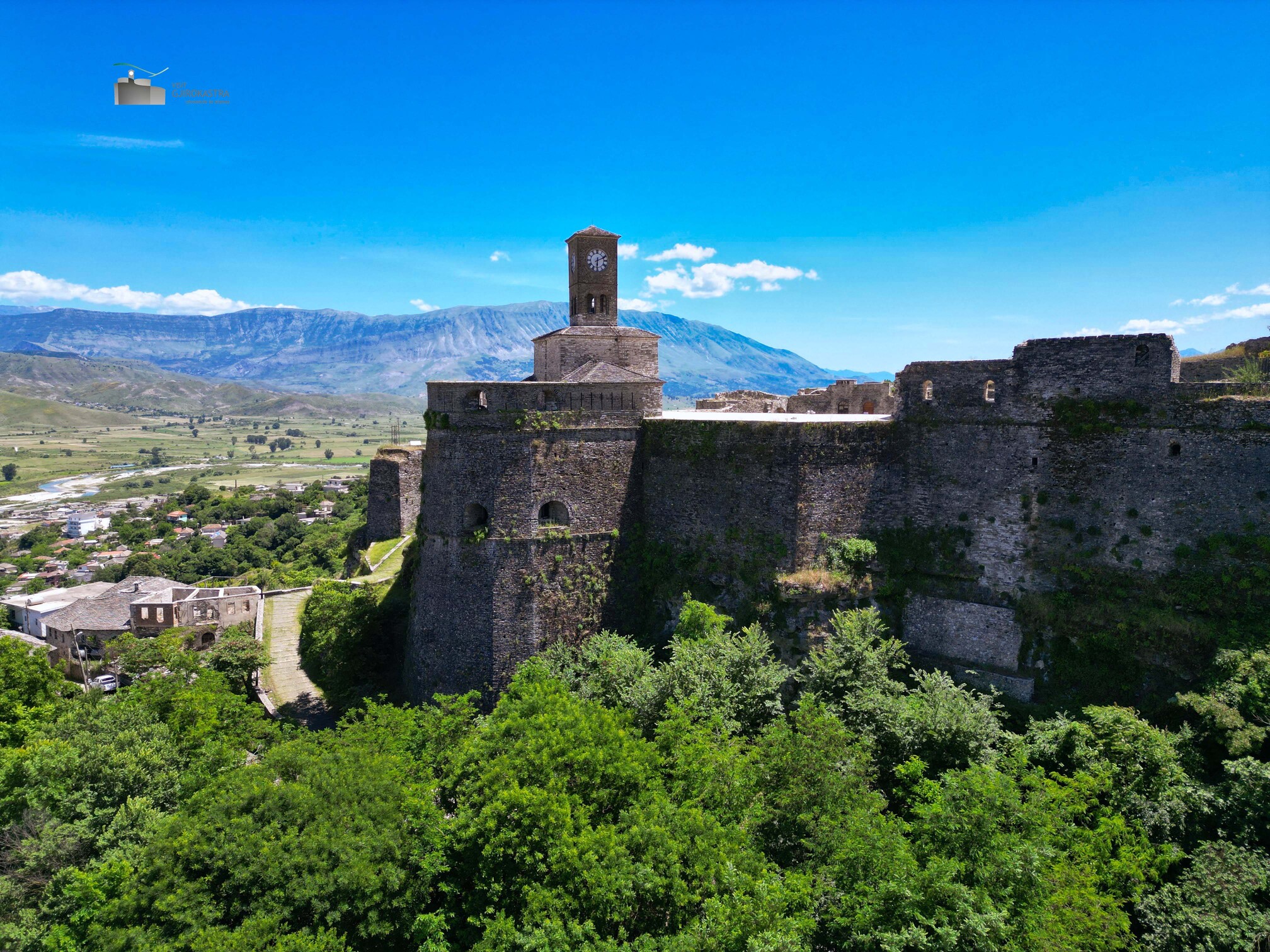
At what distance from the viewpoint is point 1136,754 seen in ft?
62.6

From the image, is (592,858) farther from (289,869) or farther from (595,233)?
(595,233)

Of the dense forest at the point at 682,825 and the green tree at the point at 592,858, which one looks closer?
the green tree at the point at 592,858

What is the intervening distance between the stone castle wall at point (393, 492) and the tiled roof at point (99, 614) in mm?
16195

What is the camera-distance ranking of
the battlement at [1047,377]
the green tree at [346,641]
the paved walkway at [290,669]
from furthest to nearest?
the paved walkway at [290,669], the green tree at [346,641], the battlement at [1047,377]

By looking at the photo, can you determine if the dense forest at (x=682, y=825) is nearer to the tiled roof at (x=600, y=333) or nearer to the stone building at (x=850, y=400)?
the stone building at (x=850, y=400)

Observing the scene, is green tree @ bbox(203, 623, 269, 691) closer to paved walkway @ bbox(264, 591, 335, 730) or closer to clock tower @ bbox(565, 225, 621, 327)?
paved walkway @ bbox(264, 591, 335, 730)

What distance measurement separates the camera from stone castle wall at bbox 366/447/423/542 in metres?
45.5

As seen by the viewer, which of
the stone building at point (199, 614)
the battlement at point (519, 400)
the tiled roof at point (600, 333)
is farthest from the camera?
the stone building at point (199, 614)

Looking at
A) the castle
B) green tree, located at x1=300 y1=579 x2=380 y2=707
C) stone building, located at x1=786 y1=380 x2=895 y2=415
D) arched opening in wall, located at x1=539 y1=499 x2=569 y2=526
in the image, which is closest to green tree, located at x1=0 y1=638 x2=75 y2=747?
green tree, located at x1=300 y1=579 x2=380 y2=707

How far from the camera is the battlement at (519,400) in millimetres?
27891

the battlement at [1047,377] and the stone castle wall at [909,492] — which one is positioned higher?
the battlement at [1047,377]

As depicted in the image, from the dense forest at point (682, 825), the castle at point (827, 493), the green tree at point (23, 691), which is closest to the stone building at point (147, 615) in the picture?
the green tree at point (23, 691)

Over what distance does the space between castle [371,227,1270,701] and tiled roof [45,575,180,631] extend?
2855 cm

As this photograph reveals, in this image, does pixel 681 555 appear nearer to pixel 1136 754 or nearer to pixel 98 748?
pixel 1136 754
